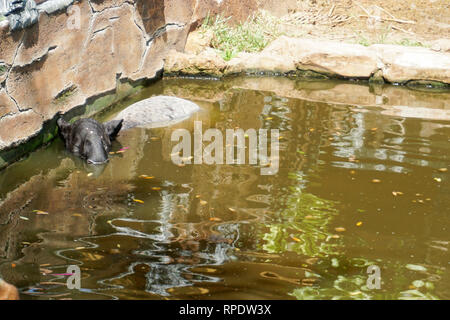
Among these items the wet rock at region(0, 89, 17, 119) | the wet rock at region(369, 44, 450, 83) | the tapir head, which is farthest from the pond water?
the wet rock at region(369, 44, 450, 83)

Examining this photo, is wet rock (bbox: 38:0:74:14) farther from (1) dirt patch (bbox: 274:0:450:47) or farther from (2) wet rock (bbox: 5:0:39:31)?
(1) dirt patch (bbox: 274:0:450:47)

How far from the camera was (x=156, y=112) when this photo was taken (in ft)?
30.1

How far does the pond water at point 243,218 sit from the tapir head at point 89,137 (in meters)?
0.13

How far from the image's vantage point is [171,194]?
20.9 ft

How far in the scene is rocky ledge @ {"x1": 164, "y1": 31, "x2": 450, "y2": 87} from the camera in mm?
11461

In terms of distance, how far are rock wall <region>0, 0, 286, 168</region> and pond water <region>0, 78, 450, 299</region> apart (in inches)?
19.2

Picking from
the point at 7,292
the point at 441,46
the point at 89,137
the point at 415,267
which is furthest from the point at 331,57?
the point at 7,292

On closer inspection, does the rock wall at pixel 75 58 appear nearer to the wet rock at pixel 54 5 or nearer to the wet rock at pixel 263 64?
the wet rock at pixel 54 5

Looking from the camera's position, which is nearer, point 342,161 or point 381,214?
point 381,214

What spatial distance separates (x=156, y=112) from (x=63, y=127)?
1.65 meters

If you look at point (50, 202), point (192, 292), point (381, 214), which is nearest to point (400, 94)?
point (381, 214)

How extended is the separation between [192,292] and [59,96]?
4.34 metres

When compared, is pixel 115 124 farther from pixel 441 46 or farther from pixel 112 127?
pixel 441 46
